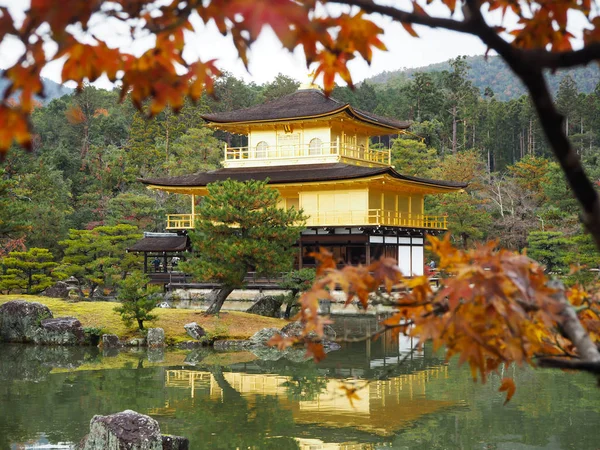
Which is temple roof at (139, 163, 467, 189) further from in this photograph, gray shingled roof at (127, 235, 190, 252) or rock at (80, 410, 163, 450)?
rock at (80, 410, 163, 450)

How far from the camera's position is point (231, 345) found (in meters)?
14.3

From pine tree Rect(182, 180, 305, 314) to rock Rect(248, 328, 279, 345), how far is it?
1.53 m

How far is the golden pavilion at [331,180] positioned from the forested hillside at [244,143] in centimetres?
322

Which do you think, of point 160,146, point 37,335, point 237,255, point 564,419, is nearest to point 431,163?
point 160,146

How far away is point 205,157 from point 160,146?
3878mm

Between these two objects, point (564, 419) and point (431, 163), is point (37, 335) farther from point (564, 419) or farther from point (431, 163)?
point (431, 163)

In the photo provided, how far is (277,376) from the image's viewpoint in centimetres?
1094

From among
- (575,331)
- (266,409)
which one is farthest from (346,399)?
(575,331)

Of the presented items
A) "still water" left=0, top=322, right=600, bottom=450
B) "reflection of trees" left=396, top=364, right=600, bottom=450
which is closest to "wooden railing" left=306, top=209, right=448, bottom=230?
"still water" left=0, top=322, right=600, bottom=450

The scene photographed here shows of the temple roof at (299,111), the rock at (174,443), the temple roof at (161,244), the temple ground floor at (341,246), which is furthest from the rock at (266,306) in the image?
the rock at (174,443)

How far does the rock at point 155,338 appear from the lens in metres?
13.9

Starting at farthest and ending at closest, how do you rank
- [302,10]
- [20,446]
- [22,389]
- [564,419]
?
[22,389] < [564,419] < [20,446] < [302,10]

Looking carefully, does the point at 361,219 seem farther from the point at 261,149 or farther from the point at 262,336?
the point at 262,336

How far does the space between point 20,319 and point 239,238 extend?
Result: 15.3 ft
